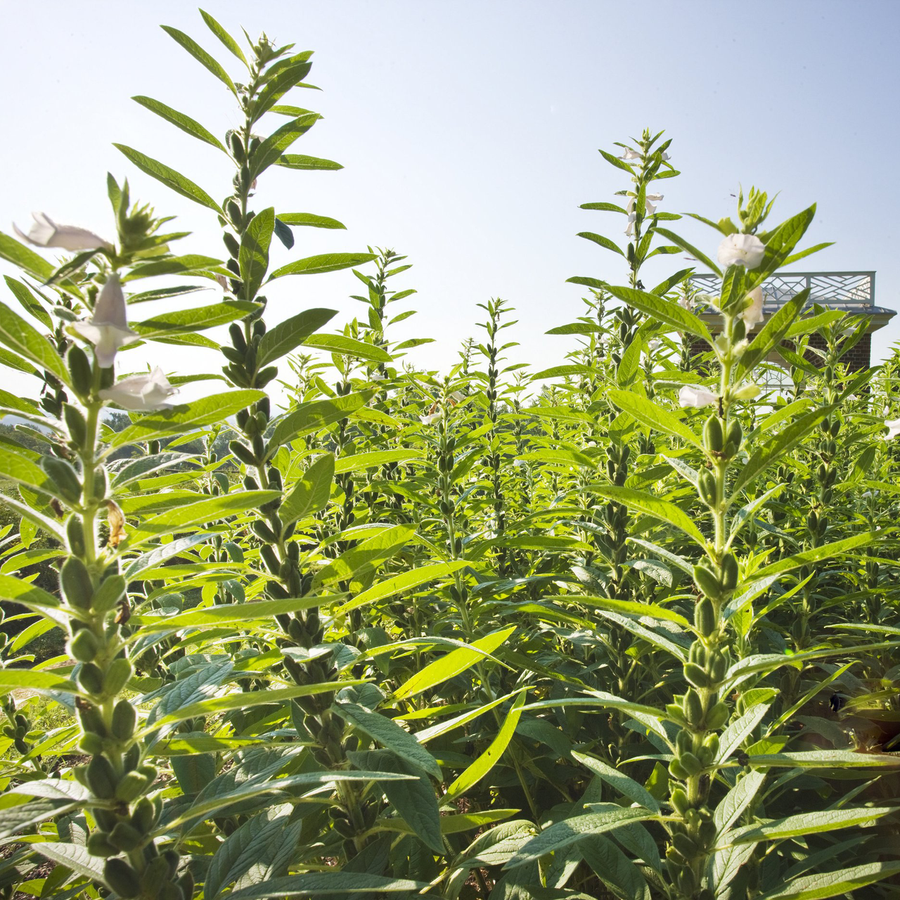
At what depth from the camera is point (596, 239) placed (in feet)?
7.93

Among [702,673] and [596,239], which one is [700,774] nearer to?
[702,673]

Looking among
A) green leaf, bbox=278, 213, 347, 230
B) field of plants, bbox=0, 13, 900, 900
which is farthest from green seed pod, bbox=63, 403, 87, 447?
green leaf, bbox=278, 213, 347, 230

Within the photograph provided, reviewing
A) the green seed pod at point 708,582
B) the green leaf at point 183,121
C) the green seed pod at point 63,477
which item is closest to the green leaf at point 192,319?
the green seed pod at point 63,477

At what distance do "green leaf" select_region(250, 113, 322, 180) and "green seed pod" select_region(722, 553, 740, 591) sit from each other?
1.29 m

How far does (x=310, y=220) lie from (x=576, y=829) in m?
1.51

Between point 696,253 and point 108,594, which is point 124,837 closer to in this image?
point 108,594

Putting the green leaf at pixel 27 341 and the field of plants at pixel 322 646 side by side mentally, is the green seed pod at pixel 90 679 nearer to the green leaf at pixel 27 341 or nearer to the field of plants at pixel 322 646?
the field of plants at pixel 322 646

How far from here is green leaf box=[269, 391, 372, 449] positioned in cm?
124

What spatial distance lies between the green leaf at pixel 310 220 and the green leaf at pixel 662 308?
76 centimetres

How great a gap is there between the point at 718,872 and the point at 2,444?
5.21 feet

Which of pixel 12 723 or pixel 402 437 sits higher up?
pixel 402 437

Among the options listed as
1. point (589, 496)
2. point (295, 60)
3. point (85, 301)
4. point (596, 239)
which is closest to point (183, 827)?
point (85, 301)

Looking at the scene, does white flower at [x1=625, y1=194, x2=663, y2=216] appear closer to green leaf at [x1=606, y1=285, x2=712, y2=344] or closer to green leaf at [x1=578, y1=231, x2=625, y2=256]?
green leaf at [x1=578, y1=231, x2=625, y2=256]

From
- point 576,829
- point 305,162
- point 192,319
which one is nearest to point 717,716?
point 576,829
